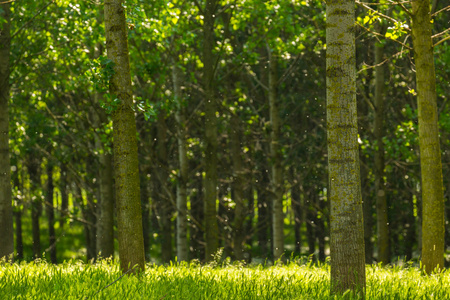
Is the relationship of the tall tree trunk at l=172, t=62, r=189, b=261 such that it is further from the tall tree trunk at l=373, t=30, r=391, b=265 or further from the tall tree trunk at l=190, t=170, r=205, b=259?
the tall tree trunk at l=373, t=30, r=391, b=265

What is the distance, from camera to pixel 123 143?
274 inches

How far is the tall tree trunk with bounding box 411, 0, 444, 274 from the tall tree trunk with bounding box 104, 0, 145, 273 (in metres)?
4.87

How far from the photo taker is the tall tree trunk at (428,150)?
895 centimetres

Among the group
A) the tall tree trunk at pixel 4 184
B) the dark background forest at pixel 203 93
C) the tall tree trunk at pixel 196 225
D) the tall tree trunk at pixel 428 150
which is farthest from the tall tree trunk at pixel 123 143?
the tall tree trunk at pixel 196 225

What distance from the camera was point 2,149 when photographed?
12289mm

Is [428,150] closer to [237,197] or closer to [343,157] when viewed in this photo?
[343,157]

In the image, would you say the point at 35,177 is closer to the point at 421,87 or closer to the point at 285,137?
the point at 285,137

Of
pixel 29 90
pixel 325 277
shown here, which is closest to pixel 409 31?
pixel 325 277

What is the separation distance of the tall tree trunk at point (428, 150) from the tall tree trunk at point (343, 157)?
11.5 feet

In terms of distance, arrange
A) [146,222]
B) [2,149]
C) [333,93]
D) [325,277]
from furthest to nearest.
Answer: [146,222] < [2,149] < [325,277] < [333,93]

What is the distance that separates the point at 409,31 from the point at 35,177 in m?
21.6

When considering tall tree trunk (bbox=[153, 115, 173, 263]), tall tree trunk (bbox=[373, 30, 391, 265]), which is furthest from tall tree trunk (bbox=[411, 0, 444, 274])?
tall tree trunk (bbox=[153, 115, 173, 263])

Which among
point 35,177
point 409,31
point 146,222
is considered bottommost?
point 146,222

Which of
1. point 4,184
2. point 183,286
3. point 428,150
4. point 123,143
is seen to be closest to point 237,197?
point 4,184
